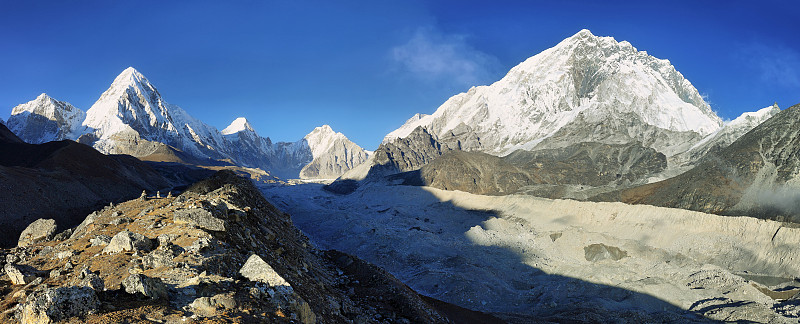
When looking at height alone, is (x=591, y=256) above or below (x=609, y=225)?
below

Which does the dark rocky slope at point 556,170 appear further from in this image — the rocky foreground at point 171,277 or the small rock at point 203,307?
the small rock at point 203,307

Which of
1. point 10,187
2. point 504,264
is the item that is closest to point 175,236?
point 504,264

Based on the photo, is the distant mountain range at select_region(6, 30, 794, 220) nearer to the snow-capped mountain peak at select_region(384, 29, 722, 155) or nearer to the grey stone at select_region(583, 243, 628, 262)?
the snow-capped mountain peak at select_region(384, 29, 722, 155)

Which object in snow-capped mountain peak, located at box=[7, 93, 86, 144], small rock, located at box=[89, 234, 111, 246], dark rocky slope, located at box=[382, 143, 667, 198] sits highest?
snow-capped mountain peak, located at box=[7, 93, 86, 144]

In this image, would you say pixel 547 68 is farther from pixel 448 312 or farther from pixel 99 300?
pixel 99 300

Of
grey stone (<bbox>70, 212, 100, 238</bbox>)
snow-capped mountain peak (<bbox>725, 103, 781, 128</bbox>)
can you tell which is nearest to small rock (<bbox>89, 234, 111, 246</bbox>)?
grey stone (<bbox>70, 212, 100, 238</bbox>)

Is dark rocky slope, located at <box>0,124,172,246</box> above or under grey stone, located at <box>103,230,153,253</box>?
above
